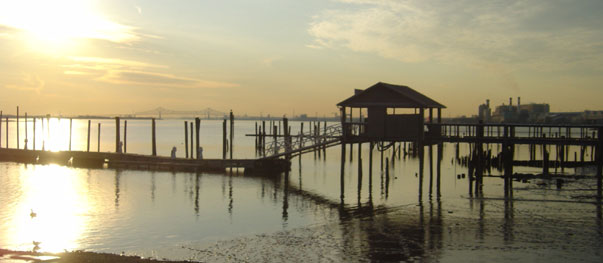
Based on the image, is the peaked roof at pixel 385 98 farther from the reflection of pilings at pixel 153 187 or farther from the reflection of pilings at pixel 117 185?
the reflection of pilings at pixel 117 185

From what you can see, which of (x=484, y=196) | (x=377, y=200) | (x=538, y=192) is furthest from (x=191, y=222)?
(x=538, y=192)

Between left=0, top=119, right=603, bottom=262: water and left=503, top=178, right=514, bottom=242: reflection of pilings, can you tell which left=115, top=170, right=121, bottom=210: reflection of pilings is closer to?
left=0, top=119, right=603, bottom=262: water

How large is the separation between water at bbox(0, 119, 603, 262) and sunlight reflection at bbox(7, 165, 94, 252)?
69 mm

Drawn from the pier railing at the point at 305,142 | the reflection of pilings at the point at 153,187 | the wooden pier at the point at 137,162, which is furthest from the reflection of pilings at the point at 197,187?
the pier railing at the point at 305,142

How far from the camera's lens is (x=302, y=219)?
84.2ft

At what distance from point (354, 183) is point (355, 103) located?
851cm

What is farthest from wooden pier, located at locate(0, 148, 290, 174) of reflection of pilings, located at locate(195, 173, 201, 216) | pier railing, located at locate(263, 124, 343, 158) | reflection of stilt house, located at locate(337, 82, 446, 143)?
reflection of stilt house, located at locate(337, 82, 446, 143)

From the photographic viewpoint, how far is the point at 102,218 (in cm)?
2622

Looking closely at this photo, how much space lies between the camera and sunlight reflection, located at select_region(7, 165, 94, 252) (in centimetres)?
2125

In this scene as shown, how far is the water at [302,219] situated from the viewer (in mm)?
19438

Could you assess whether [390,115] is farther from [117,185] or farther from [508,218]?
[117,185]

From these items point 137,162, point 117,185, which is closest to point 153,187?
point 117,185

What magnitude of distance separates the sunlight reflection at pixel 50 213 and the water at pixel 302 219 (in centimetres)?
7

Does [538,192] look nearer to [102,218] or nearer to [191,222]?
[191,222]
